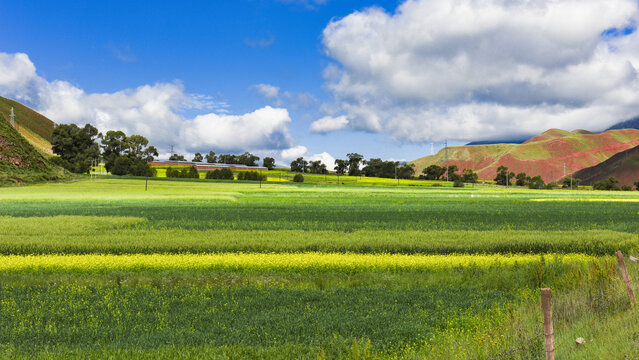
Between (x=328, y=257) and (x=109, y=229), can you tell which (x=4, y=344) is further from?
(x=109, y=229)

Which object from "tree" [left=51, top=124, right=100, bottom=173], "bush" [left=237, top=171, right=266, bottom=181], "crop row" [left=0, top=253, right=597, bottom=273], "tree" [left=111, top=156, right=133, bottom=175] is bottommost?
"crop row" [left=0, top=253, right=597, bottom=273]

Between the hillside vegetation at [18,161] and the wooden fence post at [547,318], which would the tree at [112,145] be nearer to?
the hillside vegetation at [18,161]

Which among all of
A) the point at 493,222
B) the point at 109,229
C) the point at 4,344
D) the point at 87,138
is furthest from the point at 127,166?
the point at 4,344

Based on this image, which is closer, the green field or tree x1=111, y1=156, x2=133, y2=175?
the green field

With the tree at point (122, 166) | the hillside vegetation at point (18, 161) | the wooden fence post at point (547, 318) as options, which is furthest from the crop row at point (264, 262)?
the tree at point (122, 166)

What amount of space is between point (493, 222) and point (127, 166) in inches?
5348

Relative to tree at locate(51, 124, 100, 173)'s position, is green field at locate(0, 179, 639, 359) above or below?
below

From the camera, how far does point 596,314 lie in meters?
9.10

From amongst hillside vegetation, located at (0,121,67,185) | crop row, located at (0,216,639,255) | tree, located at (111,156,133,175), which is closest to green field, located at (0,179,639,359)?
crop row, located at (0,216,639,255)

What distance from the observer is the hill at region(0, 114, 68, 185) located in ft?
254

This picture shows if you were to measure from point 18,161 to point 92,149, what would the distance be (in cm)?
8031

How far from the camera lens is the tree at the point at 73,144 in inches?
5930

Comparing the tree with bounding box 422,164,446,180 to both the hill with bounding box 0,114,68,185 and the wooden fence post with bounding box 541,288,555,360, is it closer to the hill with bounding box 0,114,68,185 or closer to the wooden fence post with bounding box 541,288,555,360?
the hill with bounding box 0,114,68,185

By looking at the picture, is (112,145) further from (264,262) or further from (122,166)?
(264,262)
